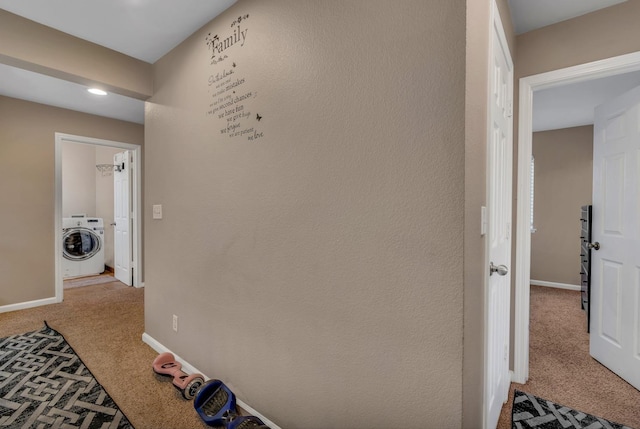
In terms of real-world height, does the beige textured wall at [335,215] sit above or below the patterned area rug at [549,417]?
above

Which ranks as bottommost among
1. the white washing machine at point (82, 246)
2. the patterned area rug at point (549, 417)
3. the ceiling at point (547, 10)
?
the patterned area rug at point (549, 417)

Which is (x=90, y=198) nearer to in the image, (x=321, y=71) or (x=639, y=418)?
(x=321, y=71)

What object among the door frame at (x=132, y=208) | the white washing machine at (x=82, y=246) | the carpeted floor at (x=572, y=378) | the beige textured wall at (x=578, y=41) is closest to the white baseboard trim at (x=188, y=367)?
the carpeted floor at (x=572, y=378)

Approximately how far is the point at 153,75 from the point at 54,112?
2.10 metres

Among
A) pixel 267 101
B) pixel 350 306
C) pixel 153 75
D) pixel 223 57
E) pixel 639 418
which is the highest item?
pixel 153 75

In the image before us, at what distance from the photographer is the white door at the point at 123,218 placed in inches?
165

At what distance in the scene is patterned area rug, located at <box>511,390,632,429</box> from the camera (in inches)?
61.5

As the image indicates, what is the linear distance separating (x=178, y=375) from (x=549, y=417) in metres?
2.28

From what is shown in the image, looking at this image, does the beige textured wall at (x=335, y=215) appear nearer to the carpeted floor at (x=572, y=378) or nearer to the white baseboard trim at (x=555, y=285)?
the carpeted floor at (x=572, y=378)

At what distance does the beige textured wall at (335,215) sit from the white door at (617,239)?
194cm

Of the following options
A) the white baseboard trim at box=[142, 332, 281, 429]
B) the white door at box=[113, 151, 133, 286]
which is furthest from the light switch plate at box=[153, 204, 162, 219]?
the white door at box=[113, 151, 133, 286]

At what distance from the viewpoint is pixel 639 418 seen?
5.28 ft

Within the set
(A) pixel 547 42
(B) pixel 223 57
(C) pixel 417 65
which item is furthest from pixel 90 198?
(A) pixel 547 42

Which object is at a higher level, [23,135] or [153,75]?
[153,75]
